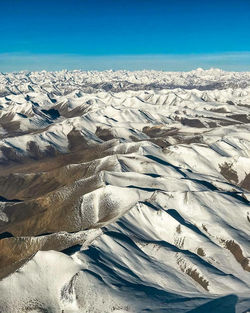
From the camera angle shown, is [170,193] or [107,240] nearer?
[107,240]

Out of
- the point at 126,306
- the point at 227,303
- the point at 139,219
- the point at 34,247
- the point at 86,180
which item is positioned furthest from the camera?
the point at 86,180

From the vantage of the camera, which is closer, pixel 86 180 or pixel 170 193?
pixel 170 193

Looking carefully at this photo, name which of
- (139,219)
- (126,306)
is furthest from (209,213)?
(126,306)

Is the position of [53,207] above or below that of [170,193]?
below

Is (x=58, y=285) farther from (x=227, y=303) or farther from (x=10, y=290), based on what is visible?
(x=227, y=303)

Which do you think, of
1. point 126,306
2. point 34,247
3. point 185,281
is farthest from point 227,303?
point 34,247

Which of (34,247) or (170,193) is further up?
(170,193)

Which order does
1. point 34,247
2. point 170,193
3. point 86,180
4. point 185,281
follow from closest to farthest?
point 185,281 < point 34,247 < point 170,193 < point 86,180

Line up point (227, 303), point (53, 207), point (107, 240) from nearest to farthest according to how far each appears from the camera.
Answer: point (227, 303), point (107, 240), point (53, 207)

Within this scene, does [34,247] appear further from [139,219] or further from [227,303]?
[227,303]
